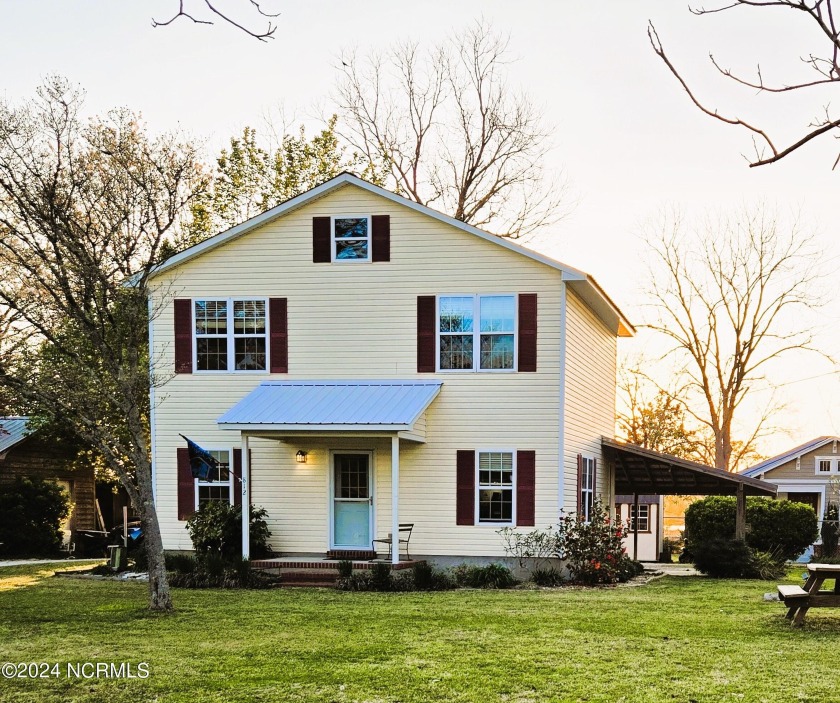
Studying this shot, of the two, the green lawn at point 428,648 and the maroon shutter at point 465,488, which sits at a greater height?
the maroon shutter at point 465,488

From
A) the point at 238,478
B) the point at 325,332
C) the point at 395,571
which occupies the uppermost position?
the point at 325,332

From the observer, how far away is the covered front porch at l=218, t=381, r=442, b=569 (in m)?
19.0

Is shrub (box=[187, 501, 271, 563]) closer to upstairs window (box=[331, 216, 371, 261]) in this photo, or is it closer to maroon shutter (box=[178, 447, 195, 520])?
maroon shutter (box=[178, 447, 195, 520])

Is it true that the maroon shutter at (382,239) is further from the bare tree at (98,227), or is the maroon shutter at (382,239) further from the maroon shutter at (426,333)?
the bare tree at (98,227)

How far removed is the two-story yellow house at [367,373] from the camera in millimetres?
19250

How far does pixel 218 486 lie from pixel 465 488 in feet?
15.9

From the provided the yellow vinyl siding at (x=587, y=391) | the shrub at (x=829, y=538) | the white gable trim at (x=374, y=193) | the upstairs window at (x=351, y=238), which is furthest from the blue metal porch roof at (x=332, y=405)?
the shrub at (x=829, y=538)

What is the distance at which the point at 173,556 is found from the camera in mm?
19531

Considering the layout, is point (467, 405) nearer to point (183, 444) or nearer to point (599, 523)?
point (599, 523)

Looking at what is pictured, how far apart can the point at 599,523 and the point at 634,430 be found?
25729mm

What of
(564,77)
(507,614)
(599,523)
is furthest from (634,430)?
(564,77)

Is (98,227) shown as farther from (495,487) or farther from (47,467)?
(47,467)

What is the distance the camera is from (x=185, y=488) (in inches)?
802

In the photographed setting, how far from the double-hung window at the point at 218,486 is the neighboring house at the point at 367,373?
39mm
